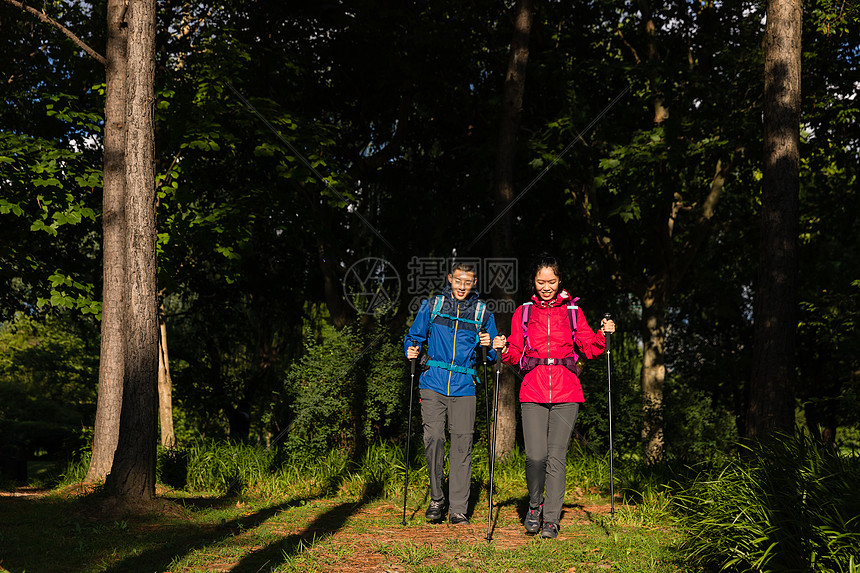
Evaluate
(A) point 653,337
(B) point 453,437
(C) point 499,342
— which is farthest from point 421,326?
(A) point 653,337

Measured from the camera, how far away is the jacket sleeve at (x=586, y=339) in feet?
19.3

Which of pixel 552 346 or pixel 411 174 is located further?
pixel 411 174

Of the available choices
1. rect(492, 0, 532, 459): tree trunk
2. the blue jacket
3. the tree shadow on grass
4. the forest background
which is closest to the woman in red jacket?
the blue jacket

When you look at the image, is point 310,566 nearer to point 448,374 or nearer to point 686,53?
point 448,374

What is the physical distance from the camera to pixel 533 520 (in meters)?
5.89

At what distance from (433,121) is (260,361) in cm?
923

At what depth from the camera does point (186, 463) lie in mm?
8836

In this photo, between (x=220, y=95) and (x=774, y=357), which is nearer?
(x=774, y=357)

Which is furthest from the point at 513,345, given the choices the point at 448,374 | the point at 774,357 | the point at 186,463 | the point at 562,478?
the point at 186,463

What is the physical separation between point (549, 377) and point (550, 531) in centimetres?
126

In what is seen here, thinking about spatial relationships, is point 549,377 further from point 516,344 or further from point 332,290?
point 332,290

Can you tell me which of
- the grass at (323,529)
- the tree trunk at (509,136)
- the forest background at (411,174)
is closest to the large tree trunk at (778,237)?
the forest background at (411,174)

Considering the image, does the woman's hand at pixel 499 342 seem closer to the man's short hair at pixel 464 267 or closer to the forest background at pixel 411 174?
the man's short hair at pixel 464 267

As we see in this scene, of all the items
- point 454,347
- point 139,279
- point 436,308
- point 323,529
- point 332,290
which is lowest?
point 323,529
